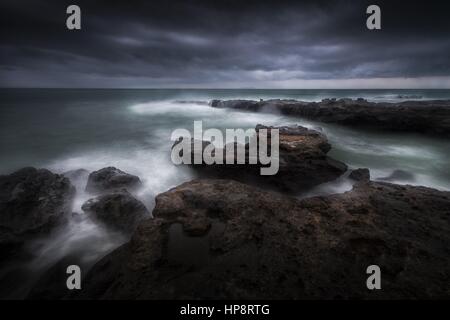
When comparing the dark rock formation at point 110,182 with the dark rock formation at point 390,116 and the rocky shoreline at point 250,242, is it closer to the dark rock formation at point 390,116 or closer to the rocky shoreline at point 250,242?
the rocky shoreline at point 250,242

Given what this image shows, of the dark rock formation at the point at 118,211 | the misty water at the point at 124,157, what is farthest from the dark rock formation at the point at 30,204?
the dark rock formation at the point at 118,211

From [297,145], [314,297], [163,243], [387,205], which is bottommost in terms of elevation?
[314,297]

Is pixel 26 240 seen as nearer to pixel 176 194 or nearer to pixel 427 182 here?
pixel 176 194

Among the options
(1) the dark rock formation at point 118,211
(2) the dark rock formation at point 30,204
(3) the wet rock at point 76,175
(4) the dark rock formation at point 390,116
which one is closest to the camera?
(2) the dark rock formation at point 30,204

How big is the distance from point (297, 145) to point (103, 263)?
749 centimetres

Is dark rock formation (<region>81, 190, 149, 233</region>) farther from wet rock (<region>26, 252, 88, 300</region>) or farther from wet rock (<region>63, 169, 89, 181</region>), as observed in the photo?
wet rock (<region>63, 169, 89, 181</region>)

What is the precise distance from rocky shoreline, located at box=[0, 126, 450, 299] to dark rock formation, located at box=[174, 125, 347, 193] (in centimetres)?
181

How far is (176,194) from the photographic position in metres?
5.61

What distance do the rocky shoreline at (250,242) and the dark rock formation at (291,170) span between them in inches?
71.2

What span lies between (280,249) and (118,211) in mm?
4391

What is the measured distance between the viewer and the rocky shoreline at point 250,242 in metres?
3.39

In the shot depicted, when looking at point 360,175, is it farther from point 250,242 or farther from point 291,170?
point 250,242
